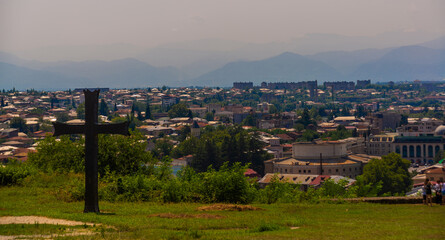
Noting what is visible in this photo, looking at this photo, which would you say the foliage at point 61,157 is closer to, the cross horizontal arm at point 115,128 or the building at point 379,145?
the cross horizontal arm at point 115,128

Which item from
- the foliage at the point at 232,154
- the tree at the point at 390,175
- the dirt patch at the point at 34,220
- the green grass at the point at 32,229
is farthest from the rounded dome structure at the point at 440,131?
the green grass at the point at 32,229

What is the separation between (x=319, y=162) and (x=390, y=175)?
37.8 feet

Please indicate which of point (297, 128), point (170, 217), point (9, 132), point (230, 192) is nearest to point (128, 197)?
point (230, 192)

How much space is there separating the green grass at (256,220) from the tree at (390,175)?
4639cm

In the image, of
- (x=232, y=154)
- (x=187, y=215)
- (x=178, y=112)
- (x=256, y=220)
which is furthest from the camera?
(x=178, y=112)

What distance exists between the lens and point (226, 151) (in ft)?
255

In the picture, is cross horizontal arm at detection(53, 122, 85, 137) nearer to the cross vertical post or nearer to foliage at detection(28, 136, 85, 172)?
the cross vertical post

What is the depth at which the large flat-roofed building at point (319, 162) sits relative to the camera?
67438 millimetres

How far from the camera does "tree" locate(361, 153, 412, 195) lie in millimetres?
58366

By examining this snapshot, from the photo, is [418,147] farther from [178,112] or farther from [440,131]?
[178,112]

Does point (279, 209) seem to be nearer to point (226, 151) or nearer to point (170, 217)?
point (170, 217)

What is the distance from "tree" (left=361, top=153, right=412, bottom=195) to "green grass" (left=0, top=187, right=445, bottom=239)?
46.4m

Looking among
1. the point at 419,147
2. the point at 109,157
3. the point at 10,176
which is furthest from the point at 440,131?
the point at 10,176

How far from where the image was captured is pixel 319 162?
231ft
